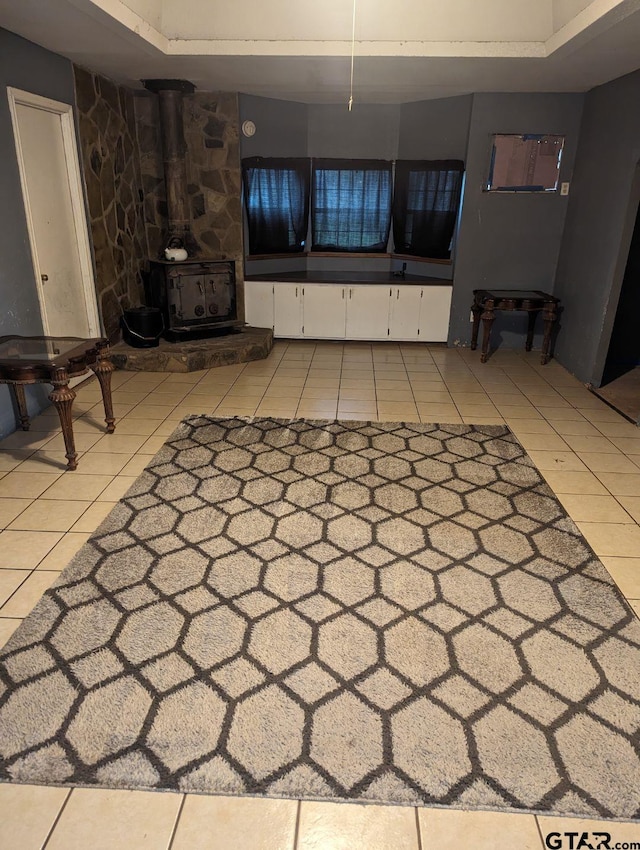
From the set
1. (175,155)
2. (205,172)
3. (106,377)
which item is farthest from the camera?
(205,172)

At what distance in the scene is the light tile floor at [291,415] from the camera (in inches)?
56.0

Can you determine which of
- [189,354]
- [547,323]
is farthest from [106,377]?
[547,323]

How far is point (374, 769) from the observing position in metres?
1.57

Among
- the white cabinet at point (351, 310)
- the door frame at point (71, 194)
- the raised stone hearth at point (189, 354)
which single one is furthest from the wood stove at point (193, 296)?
the door frame at point (71, 194)

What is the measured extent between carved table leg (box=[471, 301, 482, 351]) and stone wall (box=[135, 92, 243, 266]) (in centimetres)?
242

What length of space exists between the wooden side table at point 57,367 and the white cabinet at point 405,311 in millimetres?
3237

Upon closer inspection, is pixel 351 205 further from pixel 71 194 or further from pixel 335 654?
pixel 335 654

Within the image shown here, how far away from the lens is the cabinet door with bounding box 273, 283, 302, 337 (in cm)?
590

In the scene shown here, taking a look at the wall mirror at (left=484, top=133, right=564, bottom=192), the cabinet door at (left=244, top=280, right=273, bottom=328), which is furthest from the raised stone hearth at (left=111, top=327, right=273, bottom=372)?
the wall mirror at (left=484, top=133, right=564, bottom=192)

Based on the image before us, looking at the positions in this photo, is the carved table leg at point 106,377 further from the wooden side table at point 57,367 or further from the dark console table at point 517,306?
the dark console table at point 517,306

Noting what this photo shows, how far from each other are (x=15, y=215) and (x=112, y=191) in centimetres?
164

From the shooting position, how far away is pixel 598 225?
4.83 meters

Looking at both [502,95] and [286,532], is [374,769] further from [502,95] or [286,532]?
[502,95]

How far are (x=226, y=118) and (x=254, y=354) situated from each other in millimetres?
2329
